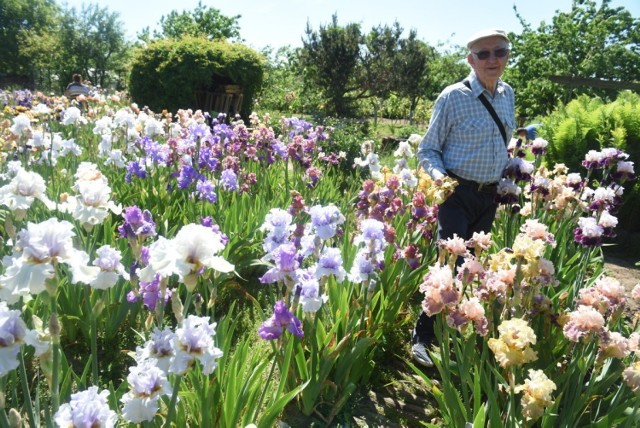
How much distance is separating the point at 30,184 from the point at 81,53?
32.4 m

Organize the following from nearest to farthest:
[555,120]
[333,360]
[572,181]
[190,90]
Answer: [333,360]
[572,181]
[555,120]
[190,90]

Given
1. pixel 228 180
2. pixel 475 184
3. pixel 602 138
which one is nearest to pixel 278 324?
pixel 475 184

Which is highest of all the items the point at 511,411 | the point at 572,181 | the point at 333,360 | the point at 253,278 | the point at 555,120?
the point at 555,120

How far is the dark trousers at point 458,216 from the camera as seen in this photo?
287 centimetres

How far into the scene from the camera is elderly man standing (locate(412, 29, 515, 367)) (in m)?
2.82

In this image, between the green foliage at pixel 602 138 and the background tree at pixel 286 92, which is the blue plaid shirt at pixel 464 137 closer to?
the green foliage at pixel 602 138

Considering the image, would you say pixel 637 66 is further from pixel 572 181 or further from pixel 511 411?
pixel 511 411

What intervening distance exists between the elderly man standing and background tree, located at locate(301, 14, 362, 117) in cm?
1920

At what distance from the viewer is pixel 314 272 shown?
1.97m

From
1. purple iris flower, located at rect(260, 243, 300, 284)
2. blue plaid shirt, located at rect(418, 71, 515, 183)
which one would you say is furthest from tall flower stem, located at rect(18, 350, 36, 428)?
blue plaid shirt, located at rect(418, 71, 515, 183)

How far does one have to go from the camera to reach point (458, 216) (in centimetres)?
288

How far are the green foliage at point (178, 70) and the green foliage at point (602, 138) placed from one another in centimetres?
953

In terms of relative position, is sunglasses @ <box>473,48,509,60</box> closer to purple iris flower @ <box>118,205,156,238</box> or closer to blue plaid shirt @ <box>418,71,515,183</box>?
blue plaid shirt @ <box>418,71,515,183</box>

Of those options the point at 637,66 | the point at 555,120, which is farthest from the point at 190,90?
the point at 637,66
